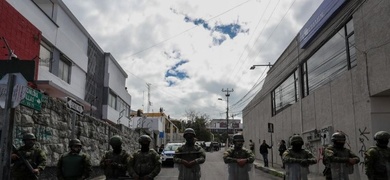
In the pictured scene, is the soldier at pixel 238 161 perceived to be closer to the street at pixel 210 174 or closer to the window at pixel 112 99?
the street at pixel 210 174

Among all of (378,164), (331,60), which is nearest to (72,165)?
(378,164)

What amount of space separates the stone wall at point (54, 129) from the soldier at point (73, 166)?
2818 millimetres

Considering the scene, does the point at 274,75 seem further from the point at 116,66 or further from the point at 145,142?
the point at 145,142

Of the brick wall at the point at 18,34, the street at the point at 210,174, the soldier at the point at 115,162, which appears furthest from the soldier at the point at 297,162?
the brick wall at the point at 18,34

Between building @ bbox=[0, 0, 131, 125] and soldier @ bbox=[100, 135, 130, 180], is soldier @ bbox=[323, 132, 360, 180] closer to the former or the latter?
soldier @ bbox=[100, 135, 130, 180]

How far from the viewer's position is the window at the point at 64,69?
67.7 feet

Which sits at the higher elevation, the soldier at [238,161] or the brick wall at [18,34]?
the brick wall at [18,34]

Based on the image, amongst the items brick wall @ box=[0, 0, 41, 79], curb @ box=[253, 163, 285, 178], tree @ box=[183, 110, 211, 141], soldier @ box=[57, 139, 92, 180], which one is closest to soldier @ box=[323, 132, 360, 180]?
soldier @ box=[57, 139, 92, 180]

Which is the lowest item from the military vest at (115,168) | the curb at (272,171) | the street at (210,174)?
the street at (210,174)

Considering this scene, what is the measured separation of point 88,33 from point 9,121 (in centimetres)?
1868

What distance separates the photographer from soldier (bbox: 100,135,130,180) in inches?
299

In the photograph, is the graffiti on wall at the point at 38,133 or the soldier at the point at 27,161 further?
the graffiti on wall at the point at 38,133

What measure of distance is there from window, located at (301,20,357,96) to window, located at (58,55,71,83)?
42.7 ft

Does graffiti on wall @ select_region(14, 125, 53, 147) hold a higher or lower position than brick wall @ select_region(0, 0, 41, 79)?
lower
